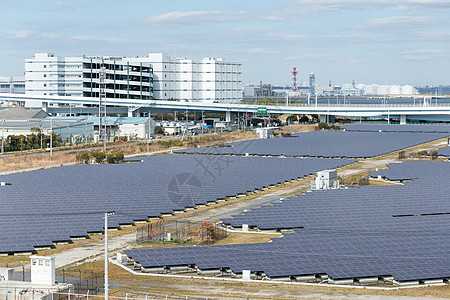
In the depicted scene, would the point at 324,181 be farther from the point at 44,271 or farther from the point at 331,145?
the point at 331,145

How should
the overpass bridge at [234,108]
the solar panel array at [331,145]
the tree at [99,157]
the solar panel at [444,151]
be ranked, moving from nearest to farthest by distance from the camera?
1. the tree at [99,157]
2. the solar panel at [444,151]
3. the solar panel array at [331,145]
4. the overpass bridge at [234,108]

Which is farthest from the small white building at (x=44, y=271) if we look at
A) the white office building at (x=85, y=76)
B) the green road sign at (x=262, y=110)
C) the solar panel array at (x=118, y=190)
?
the white office building at (x=85, y=76)

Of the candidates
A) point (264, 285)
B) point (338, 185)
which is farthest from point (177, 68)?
point (264, 285)

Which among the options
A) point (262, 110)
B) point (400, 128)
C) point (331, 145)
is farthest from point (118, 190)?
point (400, 128)

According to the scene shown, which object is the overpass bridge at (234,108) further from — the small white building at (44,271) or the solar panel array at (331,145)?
the small white building at (44,271)

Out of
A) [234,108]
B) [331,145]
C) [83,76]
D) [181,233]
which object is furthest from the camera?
[83,76]

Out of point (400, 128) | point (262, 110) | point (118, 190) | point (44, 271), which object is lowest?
point (44, 271)

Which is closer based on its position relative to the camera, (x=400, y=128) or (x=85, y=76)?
(x=400, y=128)
